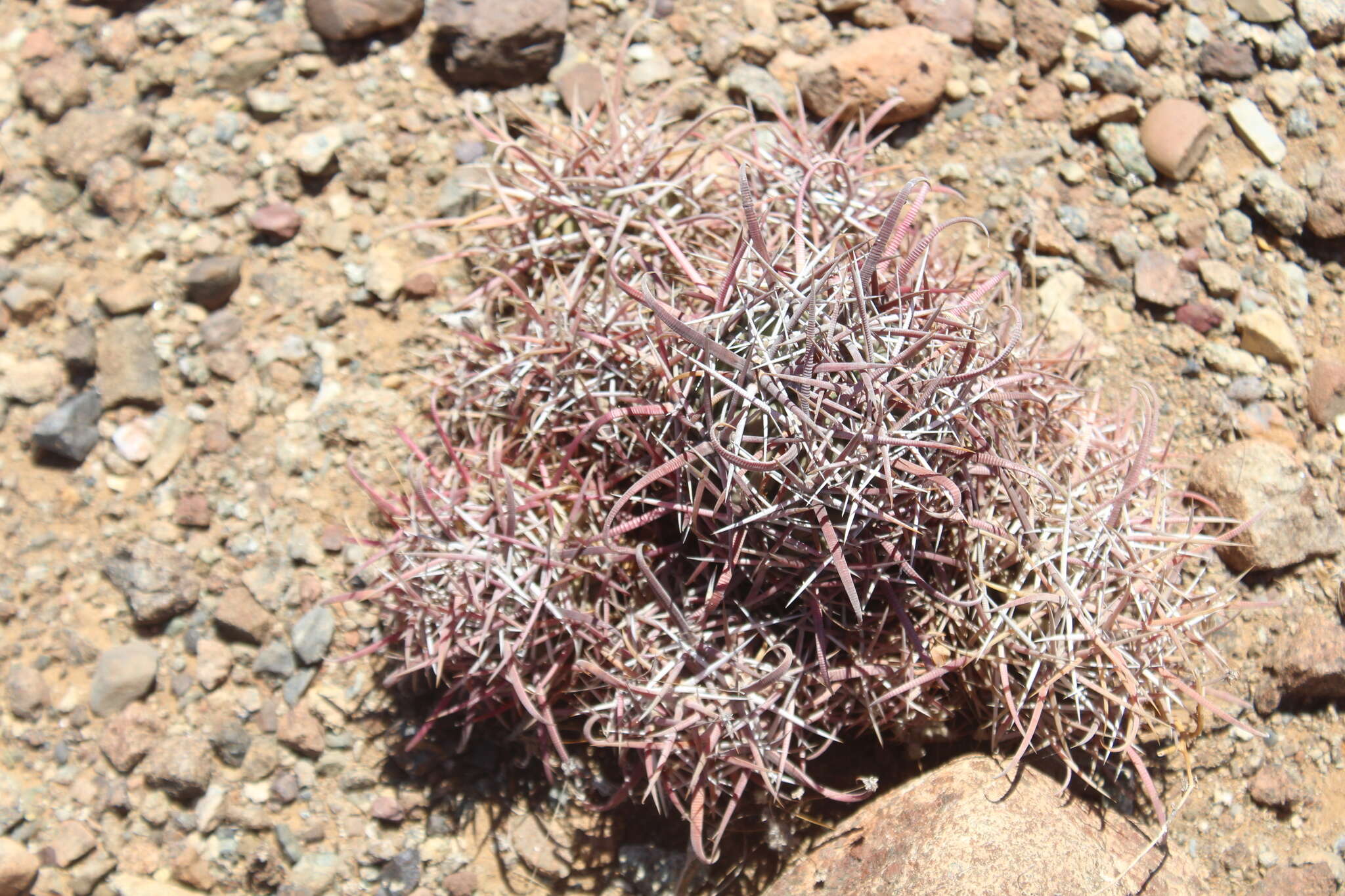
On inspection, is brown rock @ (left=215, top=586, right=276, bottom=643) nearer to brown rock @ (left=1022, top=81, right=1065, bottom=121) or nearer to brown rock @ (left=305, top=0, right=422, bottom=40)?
brown rock @ (left=305, top=0, right=422, bottom=40)

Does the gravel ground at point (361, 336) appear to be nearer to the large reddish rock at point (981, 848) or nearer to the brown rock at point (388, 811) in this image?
the brown rock at point (388, 811)

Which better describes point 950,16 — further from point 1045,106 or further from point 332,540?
point 332,540

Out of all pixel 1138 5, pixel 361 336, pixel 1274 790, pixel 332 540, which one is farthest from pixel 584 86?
pixel 1274 790

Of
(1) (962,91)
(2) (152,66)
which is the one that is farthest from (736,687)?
(2) (152,66)

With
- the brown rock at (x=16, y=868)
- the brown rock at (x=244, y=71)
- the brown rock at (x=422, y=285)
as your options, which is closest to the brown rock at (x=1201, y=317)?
the brown rock at (x=422, y=285)

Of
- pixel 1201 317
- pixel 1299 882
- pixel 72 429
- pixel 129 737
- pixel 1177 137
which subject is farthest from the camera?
pixel 1177 137

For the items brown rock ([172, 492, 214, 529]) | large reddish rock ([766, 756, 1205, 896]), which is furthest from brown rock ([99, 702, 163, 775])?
large reddish rock ([766, 756, 1205, 896])
